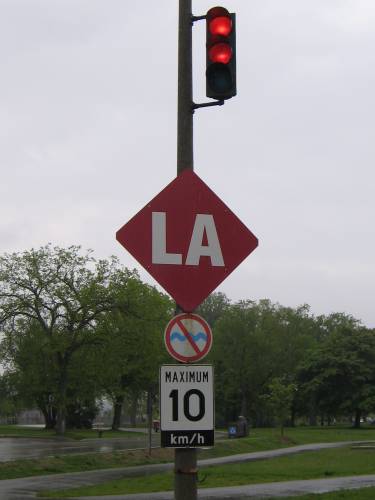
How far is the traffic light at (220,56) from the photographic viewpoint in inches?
249

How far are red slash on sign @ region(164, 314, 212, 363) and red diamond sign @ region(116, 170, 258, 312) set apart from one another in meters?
0.12

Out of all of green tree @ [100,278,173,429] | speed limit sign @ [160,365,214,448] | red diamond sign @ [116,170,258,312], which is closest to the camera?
speed limit sign @ [160,365,214,448]

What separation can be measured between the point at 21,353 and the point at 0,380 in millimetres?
13180

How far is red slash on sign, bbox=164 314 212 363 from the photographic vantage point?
5.87 metres

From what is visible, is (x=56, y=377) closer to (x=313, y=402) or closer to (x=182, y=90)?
(x=313, y=402)

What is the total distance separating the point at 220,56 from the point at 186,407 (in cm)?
279

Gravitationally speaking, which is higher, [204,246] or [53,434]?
[204,246]

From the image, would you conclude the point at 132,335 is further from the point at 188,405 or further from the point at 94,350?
the point at 188,405

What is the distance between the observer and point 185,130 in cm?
659

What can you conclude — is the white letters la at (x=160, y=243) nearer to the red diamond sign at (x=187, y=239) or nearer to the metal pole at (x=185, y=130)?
the red diamond sign at (x=187, y=239)

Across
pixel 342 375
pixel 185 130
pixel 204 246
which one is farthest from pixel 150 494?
pixel 342 375

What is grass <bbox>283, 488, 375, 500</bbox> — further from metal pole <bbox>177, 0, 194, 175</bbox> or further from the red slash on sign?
metal pole <bbox>177, 0, 194, 175</bbox>

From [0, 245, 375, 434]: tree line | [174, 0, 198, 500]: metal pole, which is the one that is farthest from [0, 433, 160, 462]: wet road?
[174, 0, 198, 500]: metal pole

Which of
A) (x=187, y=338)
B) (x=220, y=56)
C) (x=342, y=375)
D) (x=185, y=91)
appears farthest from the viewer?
(x=342, y=375)
